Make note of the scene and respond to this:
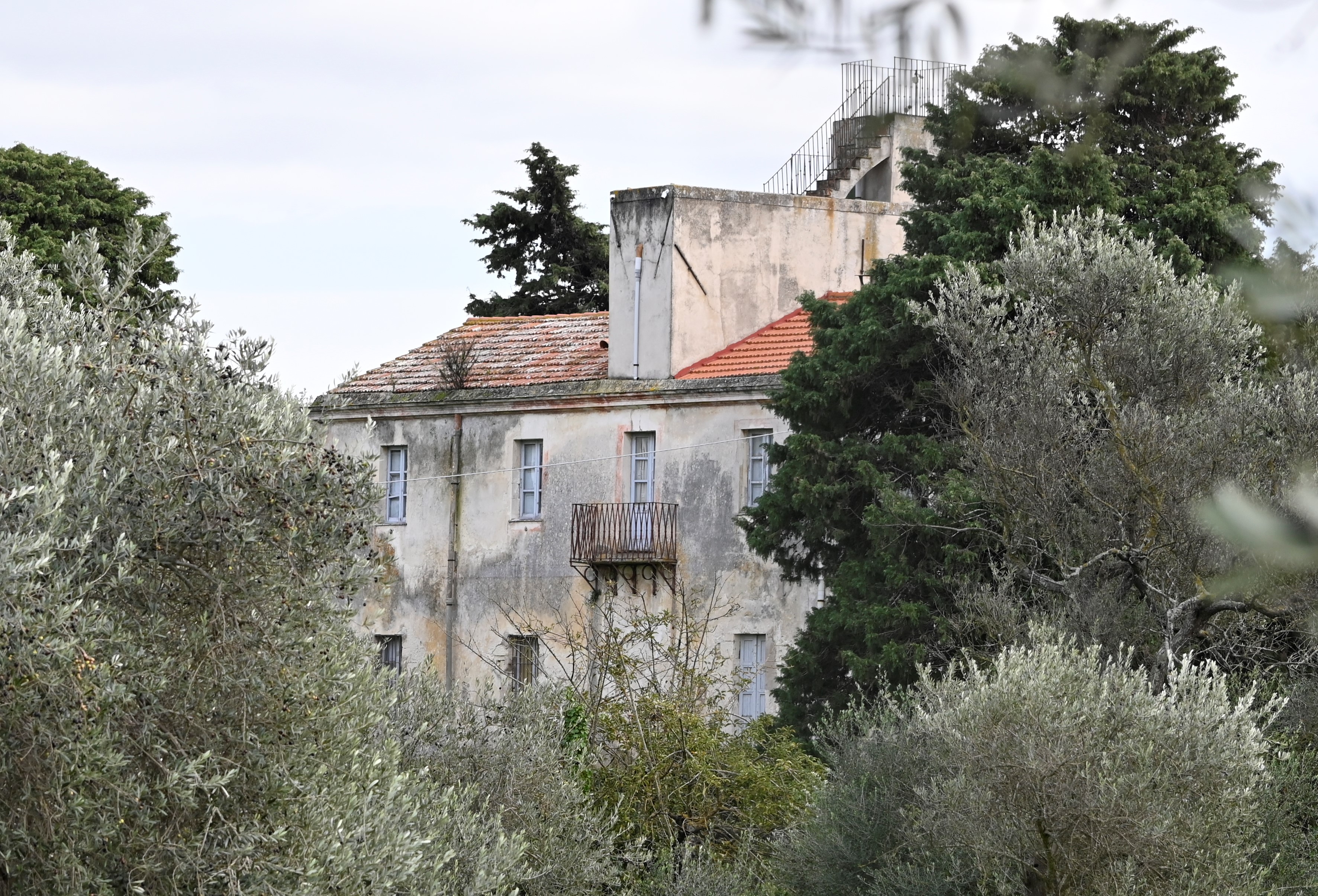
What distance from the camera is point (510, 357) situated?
3109 cm

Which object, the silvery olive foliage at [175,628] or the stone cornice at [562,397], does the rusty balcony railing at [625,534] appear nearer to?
the stone cornice at [562,397]

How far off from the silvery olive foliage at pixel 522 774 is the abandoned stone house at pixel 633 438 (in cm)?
1177

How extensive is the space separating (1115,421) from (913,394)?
5884mm

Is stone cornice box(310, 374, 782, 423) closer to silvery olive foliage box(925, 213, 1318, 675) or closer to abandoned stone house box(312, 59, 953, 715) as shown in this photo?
abandoned stone house box(312, 59, 953, 715)

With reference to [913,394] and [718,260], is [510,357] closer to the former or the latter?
[718,260]

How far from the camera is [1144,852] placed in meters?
11.5

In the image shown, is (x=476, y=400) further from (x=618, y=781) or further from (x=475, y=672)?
(x=618, y=781)

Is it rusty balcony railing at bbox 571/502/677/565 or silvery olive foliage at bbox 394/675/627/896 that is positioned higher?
rusty balcony railing at bbox 571/502/677/565

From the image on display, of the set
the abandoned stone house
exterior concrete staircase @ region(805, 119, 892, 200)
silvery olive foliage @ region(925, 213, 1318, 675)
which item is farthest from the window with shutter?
silvery olive foliage @ region(925, 213, 1318, 675)

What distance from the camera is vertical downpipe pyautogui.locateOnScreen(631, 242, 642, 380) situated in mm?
28500

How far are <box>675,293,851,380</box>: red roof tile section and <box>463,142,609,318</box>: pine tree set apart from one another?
13.4 meters

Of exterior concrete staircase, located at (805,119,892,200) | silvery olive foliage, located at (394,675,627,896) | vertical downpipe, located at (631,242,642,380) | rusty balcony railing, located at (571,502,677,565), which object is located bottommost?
silvery olive foliage, located at (394,675,627,896)

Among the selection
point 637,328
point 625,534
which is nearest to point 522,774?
point 625,534

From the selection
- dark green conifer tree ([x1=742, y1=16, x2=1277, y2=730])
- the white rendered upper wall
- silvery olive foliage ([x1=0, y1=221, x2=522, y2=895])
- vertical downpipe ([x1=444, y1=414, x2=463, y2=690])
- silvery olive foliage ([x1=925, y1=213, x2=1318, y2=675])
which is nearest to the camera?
silvery olive foliage ([x1=0, y1=221, x2=522, y2=895])
